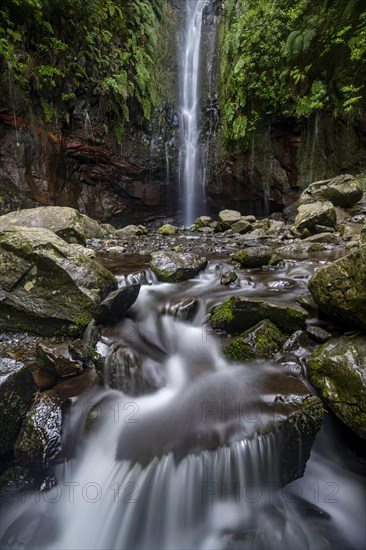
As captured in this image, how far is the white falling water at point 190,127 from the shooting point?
1499 cm

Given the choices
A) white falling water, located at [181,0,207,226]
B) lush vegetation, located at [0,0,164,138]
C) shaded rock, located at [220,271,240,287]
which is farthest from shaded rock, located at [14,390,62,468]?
white falling water, located at [181,0,207,226]

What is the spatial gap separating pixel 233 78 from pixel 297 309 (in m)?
13.2

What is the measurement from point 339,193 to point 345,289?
24.4 feet

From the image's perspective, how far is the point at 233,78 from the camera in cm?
1282

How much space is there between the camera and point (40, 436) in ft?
7.30

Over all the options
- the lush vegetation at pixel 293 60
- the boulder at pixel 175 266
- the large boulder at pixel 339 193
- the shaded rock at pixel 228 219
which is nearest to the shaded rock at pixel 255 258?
the boulder at pixel 175 266

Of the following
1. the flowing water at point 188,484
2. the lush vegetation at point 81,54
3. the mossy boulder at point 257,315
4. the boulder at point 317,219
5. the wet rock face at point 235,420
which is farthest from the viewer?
the lush vegetation at point 81,54

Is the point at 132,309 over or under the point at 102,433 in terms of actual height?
over

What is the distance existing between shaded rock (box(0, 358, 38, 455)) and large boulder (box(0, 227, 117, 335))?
78 centimetres

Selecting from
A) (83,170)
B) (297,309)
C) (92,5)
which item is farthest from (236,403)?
(92,5)

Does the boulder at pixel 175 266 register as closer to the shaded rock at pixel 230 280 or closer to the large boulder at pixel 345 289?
the shaded rock at pixel 230 280

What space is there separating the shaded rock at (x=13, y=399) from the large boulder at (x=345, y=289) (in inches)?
110

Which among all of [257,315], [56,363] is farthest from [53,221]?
[257,315]

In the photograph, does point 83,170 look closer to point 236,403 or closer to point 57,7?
point 57,7
